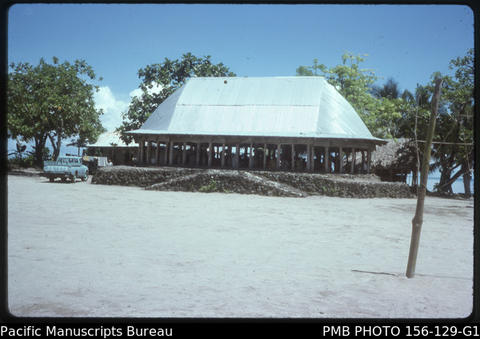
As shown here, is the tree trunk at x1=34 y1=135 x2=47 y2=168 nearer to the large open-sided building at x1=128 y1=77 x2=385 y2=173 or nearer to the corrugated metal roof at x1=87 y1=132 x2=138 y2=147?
the large open-sided building at x1=128 y1=77 x2=385 y2=173

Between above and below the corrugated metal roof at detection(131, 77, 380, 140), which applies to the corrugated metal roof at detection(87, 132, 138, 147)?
below

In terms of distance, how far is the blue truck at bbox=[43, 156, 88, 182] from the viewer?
2424 cm

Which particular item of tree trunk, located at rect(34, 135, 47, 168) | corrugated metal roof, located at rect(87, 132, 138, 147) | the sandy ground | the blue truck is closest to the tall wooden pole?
the sandy ground

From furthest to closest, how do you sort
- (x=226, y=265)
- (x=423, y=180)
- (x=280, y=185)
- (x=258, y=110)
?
(x=258, y=110) → (x=280, y=185) → (x=226, y=265) → (x=423, y=180)

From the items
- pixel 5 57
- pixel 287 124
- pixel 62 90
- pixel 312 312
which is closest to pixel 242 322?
pixel 312 312

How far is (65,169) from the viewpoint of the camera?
24922mm

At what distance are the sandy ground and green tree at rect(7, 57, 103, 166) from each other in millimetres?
12411

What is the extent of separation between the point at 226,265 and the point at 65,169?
67.0ft

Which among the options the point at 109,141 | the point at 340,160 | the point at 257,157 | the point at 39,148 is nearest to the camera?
the point at 340,160

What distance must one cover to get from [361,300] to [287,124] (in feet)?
71.7

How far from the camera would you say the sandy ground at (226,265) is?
15.9ft

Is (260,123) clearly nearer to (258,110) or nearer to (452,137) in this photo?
(258,110)

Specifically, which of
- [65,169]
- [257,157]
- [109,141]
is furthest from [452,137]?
[109,141]

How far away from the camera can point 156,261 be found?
708cm
